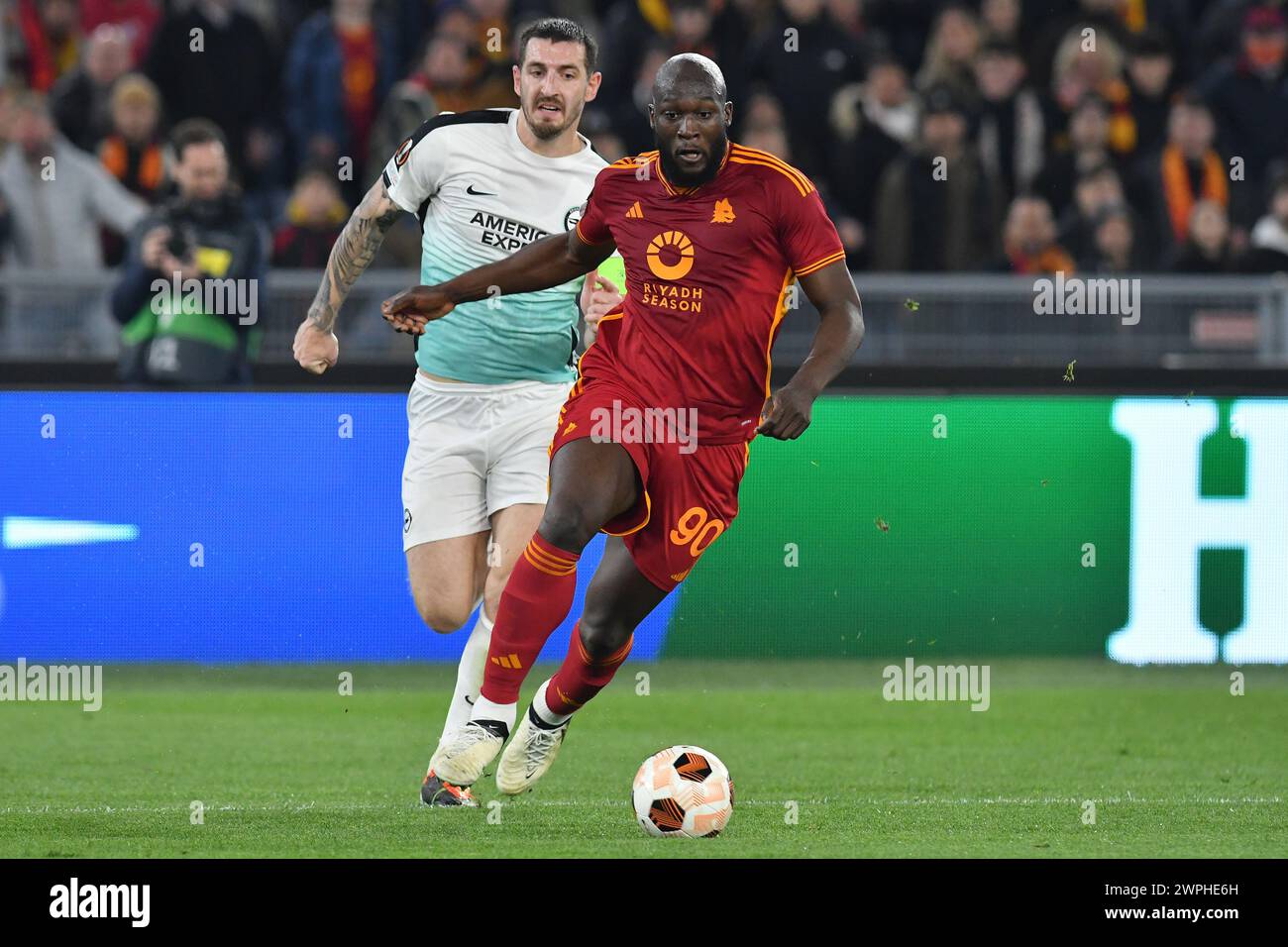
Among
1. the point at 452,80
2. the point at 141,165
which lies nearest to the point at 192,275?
the point at 141,165

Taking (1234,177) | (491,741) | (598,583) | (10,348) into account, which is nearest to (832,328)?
(598,583)

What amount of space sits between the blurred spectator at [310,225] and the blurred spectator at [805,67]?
2.78 meters

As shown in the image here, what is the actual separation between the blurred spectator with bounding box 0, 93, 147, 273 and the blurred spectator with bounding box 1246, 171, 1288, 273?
6.38m

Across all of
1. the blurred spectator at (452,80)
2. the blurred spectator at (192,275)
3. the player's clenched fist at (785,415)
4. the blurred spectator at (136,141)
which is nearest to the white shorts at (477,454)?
the player's clenched fist at (785,415)

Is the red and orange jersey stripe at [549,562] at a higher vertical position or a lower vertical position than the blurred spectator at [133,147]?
lower

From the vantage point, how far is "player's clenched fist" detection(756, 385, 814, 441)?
262 inches

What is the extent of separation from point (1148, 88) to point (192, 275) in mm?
6497

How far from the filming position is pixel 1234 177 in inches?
561

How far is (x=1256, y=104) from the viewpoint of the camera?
14609 mm

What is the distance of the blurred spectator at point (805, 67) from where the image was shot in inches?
554

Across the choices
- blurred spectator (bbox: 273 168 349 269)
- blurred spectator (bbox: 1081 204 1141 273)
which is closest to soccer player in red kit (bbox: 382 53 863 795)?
blurred spectator (bbox: 273 168 349 269)

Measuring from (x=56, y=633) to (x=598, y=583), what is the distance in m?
4.37

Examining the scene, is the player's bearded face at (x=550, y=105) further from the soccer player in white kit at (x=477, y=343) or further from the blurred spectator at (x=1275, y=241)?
the blurred spectator at (x=1275, y=241)

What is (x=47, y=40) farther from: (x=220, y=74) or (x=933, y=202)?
(x=933, y=202)
